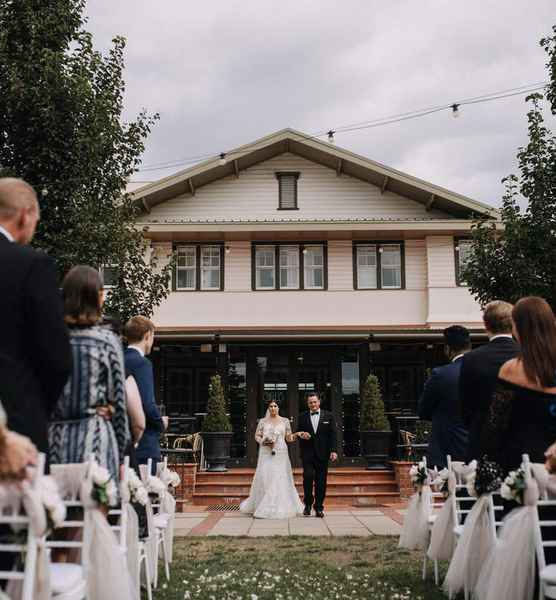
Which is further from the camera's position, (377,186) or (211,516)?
(377,186)

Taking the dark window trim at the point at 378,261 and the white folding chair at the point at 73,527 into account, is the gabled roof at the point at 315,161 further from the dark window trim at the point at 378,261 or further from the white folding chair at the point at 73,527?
the white folding chair at the point at 73,527

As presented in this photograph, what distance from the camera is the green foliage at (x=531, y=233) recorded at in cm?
1122

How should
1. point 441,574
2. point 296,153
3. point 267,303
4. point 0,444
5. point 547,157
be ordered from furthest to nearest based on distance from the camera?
point 296,153, point 267,303, point 547,157, point 441,574, point 0,444

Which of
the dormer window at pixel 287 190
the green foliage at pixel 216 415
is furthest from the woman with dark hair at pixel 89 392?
the dormer window at pixel 287 190

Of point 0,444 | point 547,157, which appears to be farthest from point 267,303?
point 0,444

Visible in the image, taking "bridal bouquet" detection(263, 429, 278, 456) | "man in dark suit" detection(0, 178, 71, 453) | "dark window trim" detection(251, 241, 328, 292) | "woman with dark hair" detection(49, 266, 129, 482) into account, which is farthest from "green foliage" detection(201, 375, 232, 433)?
"man in dark suit" detection(0, 178, 71, 453)

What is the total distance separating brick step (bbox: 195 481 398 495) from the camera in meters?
15.2

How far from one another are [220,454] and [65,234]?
300 inches

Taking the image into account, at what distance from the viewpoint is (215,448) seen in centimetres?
1602

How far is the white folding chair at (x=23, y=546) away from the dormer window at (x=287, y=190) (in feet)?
59.4

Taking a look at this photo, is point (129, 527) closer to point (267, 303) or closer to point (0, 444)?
point (0, 444)

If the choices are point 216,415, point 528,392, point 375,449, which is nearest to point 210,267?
point 216,415

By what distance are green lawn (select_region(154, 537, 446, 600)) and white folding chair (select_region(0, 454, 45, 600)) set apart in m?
3.05

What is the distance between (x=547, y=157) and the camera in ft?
38.0
